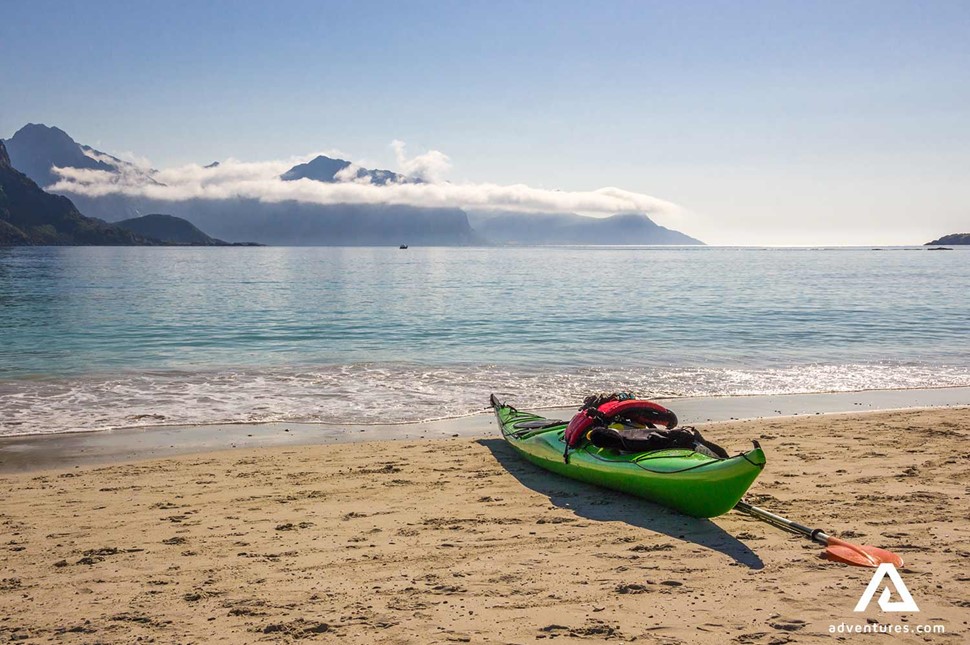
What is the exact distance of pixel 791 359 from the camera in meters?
19.2

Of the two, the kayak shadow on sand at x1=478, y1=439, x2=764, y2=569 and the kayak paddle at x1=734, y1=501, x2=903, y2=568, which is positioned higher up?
the kayak paddle at x1=734, y1=501, x2=903, y2=568

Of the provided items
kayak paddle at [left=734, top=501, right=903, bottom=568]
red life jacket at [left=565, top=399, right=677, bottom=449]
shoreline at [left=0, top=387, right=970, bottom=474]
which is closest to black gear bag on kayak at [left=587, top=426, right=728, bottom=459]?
red life jacket at [left=565, top=399, right=677, bottom=449]

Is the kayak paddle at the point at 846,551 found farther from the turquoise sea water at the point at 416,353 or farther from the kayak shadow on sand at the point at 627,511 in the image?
the turquoise sea water at the point at 416,353

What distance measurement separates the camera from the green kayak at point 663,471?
21.2 ft

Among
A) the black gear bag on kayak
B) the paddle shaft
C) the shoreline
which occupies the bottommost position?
the shoreline

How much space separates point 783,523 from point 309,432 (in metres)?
7.81

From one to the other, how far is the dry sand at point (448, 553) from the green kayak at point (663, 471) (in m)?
0.18

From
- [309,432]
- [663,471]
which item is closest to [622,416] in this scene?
[663,471]

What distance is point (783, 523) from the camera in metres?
6.31

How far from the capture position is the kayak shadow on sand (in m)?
6.06

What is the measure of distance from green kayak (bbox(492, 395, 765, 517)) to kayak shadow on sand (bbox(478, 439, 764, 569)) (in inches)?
4.3

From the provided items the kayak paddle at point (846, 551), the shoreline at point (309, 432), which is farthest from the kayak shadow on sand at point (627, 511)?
the shoreline at point (309, 432)

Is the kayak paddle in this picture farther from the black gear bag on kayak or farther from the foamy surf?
the foamy surf

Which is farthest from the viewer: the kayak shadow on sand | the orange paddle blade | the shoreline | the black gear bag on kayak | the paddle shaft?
the shoreline
